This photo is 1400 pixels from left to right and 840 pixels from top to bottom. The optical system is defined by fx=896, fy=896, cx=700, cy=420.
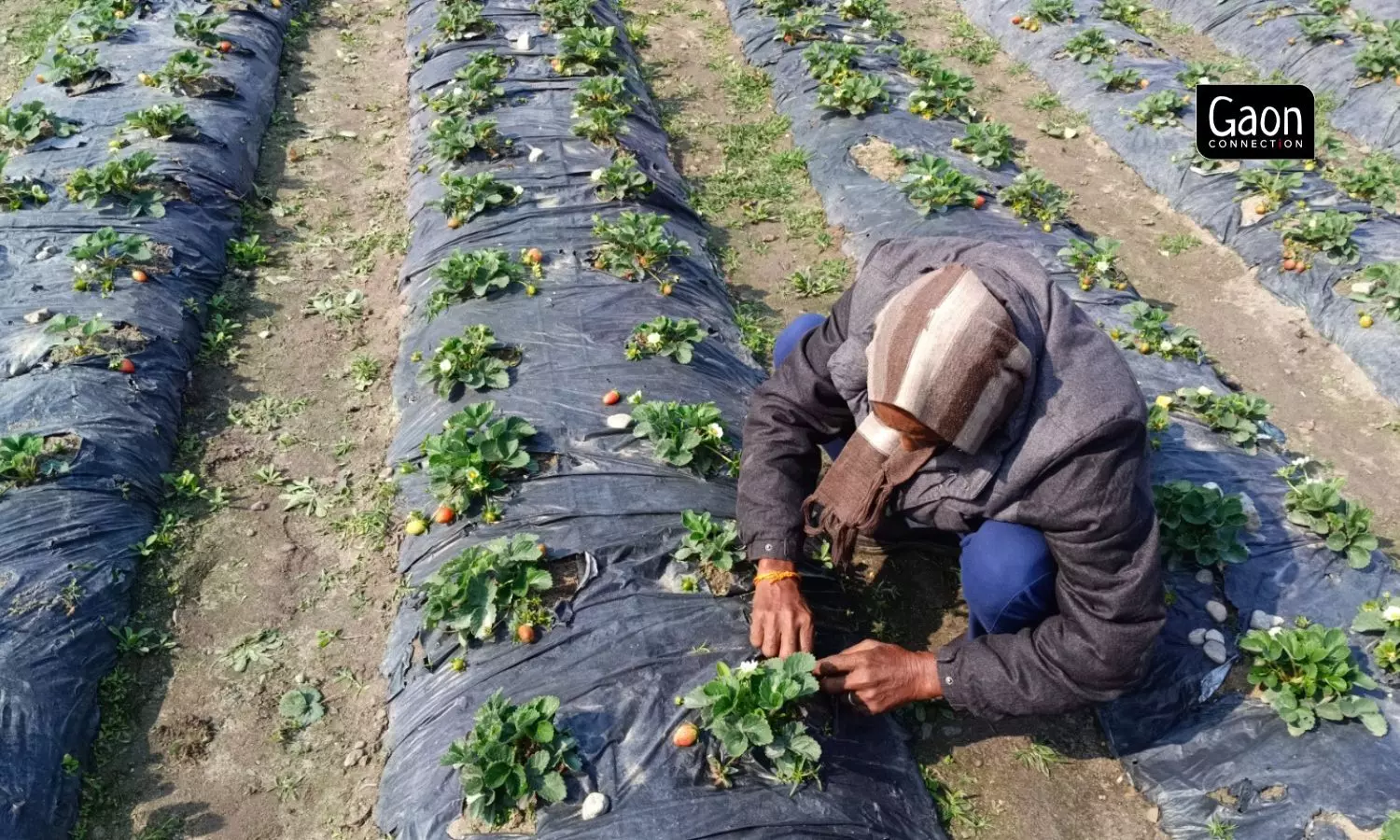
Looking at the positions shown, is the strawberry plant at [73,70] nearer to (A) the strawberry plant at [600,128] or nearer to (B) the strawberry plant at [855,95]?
(A) the strawberry plant at [600,128]

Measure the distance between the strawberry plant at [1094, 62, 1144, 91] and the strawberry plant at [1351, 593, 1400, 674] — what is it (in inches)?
Result: 224

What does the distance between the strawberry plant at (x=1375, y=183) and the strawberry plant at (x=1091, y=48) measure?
2504 millimetres

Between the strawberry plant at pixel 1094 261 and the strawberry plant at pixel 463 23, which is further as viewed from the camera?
the strawberry plant at pixel 463 23

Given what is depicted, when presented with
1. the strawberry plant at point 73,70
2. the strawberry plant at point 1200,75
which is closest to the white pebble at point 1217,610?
the strawberry plant at point 1200,75

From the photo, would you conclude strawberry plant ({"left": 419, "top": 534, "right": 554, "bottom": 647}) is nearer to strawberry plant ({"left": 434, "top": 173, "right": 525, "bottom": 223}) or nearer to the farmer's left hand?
the farmer's left hand

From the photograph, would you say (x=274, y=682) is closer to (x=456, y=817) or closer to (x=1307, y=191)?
(x=456, y=817)

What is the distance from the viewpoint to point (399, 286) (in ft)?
18.5

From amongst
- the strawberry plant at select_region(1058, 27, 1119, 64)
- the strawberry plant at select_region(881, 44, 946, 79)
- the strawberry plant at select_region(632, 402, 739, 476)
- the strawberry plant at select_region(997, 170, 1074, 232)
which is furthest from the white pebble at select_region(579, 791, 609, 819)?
the strawberry plant at select_region(1058, 27, 1119, 64)

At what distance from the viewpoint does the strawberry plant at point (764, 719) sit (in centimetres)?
288

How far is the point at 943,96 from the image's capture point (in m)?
7.38

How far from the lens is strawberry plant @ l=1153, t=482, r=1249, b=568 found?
3.67 metres

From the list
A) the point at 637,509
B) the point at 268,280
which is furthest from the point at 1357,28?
the point at 268,280

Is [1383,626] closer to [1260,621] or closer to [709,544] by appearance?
[1260,621]

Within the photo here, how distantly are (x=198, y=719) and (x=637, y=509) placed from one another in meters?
1.93
